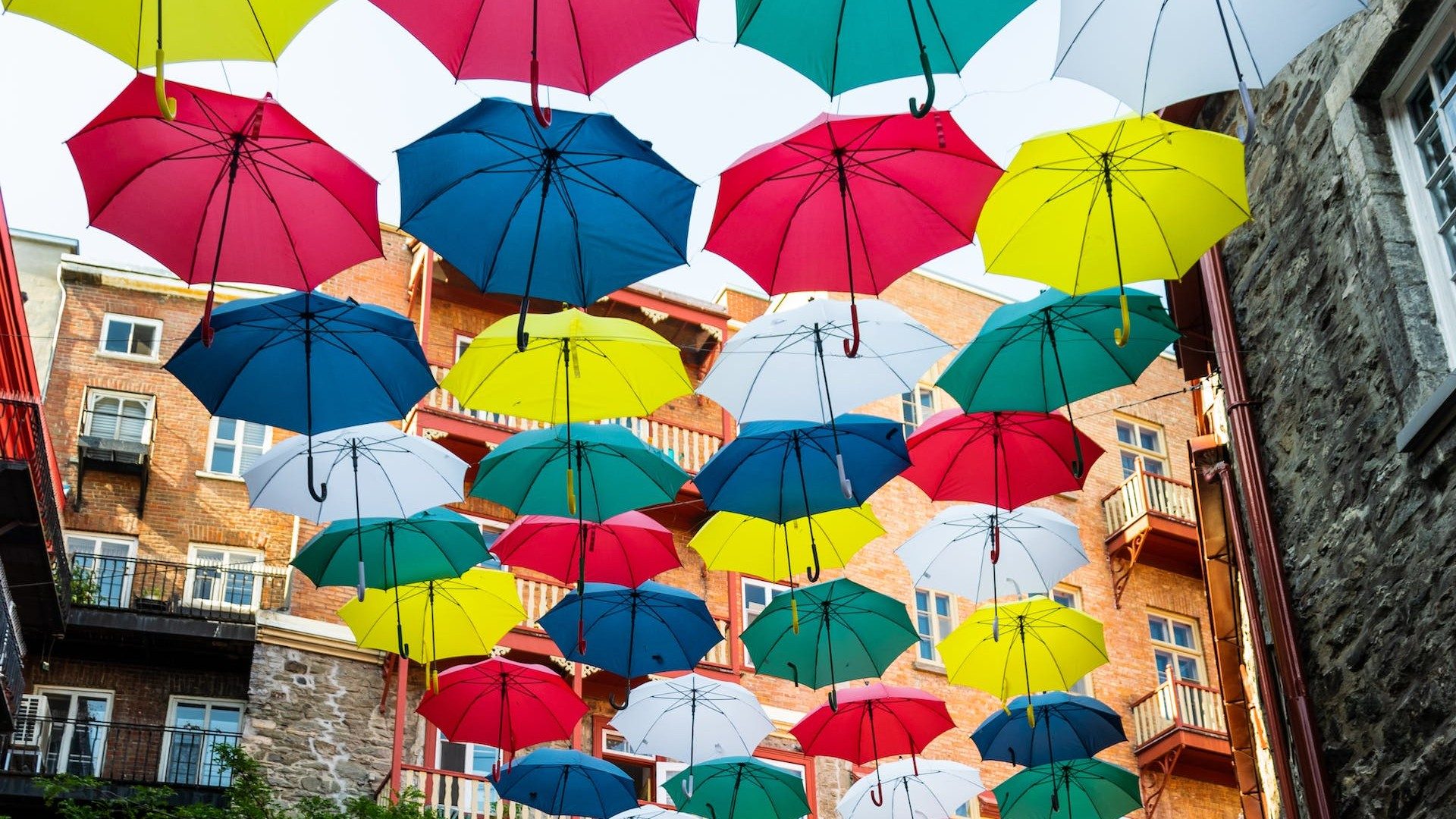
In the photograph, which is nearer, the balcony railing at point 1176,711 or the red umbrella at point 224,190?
the red umbrella at point 224,190

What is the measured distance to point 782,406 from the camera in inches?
474

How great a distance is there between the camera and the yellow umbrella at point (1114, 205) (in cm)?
957

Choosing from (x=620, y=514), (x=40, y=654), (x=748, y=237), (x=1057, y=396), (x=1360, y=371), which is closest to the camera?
(x=1360, y=371)

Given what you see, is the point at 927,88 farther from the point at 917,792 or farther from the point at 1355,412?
the point at 917,792

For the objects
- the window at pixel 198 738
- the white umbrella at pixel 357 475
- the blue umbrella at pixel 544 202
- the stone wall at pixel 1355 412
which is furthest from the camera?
the window at pixel 198 738

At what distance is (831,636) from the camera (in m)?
14.9

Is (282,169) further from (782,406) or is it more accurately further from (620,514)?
(620,514)

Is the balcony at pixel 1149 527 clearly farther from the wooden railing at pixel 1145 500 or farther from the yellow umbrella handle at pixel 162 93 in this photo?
the yellow umbrella handle at pixel 162 93

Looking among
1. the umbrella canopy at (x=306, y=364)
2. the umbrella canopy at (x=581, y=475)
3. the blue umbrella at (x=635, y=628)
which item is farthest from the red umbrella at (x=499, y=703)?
the umbrella canopy at (x=306, y=364)

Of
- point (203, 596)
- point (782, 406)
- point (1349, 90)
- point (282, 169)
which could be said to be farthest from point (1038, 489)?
point (203, 596)

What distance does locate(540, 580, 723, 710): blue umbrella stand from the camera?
564 inches

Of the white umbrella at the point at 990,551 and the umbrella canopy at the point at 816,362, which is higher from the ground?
the umbrella canopy at the point at 816,362

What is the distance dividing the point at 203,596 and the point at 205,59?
13.1 metres

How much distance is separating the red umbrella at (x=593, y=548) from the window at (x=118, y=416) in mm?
8895
